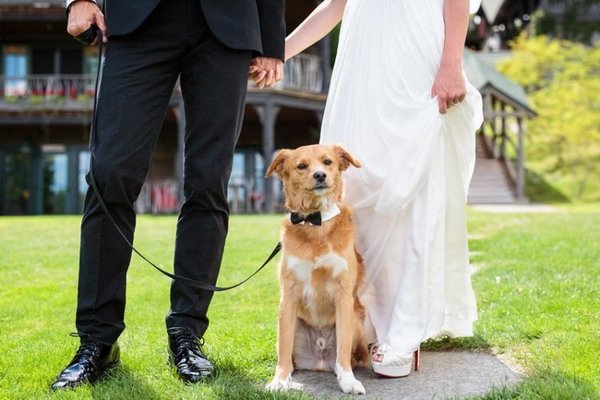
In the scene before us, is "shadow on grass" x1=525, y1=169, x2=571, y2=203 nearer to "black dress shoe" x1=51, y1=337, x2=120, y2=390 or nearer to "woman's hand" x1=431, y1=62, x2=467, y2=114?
"woman's hand" x1=431, y1=62, x2=467, y2=114

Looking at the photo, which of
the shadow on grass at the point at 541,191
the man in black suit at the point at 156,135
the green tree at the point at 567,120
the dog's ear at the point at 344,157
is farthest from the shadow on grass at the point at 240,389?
the green tree at the point at 567,120

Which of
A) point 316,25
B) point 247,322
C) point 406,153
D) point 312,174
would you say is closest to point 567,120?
point 247,322

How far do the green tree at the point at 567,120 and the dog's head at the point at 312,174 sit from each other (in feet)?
65.5

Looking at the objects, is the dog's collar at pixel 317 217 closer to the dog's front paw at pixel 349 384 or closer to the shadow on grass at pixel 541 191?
the dog's front paw at pixel 349 384

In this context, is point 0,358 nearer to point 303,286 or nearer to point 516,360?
point 303,286

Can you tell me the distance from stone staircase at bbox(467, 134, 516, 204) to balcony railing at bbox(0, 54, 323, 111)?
5344mm

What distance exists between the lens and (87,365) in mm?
2654

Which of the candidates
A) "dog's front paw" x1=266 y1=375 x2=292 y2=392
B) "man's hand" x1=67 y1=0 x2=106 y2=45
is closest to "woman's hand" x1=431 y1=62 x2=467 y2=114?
"dog's front paw" x1=266 y1=375 x2=292 y2=392

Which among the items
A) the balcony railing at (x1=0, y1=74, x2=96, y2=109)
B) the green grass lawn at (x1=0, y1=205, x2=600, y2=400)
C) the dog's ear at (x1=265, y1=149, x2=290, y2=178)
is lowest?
the green grass lawn at (x1=0, y1=205, x2=600, y2=400)

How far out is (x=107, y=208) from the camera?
2.70 metres

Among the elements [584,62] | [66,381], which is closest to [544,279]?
[66,381]

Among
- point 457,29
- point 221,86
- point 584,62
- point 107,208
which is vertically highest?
point 584,62

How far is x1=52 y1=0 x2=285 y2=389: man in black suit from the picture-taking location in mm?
2666

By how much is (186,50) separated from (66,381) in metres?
1.35
